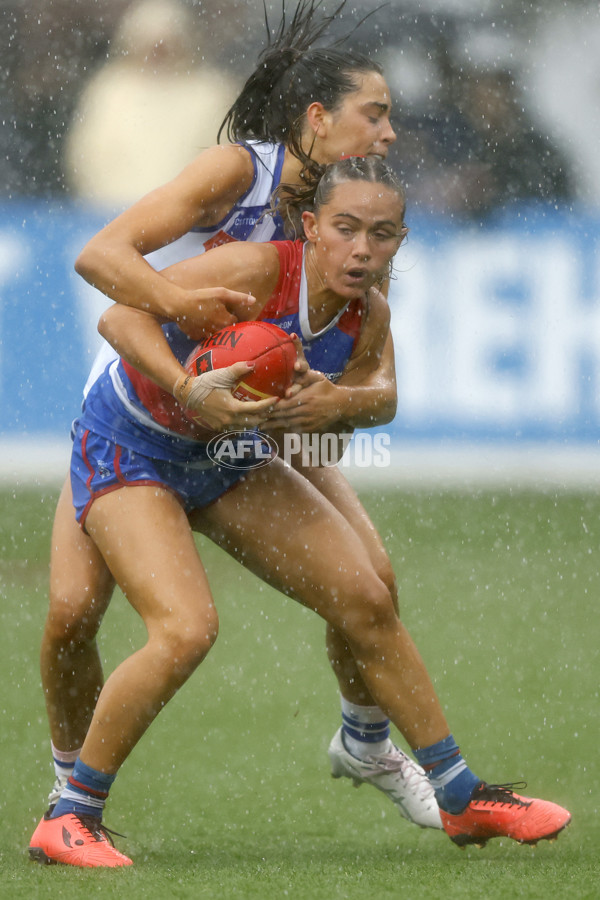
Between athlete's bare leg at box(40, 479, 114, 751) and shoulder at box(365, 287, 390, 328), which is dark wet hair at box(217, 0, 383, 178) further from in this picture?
athlete's bare leg at box(40, 479, 114, 751)

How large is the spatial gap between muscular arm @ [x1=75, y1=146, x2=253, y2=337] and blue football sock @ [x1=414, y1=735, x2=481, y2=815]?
122 cm

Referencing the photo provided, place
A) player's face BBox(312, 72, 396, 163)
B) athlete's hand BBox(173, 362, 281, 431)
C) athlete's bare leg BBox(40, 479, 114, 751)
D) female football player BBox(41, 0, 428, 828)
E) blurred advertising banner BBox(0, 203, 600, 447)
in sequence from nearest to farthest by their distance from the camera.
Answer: athlete's hand BBox(173, 362, 281, 431) < female football player BBox(41, 0, 428, 828) < athlete's bare leg BBox(40, 479, 114, 751) < player's face BBox(312, 72, 396, 163) < blurred advertising banner BBox(0, 203, 600, 447)

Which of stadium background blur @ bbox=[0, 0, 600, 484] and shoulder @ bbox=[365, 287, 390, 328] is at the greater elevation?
stadium background blur @ bbox=[0, 0, 600, 484]

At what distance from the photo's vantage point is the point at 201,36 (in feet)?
39.2

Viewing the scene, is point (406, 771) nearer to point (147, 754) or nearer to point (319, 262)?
point (147, 754)

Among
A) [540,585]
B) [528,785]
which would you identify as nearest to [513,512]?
[540,585]

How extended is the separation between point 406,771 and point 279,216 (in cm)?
163

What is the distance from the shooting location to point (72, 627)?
10.9 ft

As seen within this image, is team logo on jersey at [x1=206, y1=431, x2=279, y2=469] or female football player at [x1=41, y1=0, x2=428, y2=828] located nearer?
female football player at [x1=41, y1=0, x2=428, y2=828]

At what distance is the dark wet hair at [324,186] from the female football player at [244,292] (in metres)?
0.04

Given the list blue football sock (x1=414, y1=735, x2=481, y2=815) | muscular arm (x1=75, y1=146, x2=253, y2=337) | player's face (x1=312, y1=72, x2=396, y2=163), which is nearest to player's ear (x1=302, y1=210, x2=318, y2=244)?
muscular arm (x1=75, y1=146, x2=253, y2=337)

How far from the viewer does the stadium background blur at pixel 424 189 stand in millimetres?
8945

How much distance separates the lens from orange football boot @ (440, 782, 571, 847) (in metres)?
3.12

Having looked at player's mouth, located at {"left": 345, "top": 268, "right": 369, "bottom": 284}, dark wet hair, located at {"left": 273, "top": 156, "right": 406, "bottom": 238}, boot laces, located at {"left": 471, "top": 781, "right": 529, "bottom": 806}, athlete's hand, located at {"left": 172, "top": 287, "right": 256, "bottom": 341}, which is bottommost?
boot laces, located at {"left": 471, "top": 781, "right": 529, "bottom": 806}
